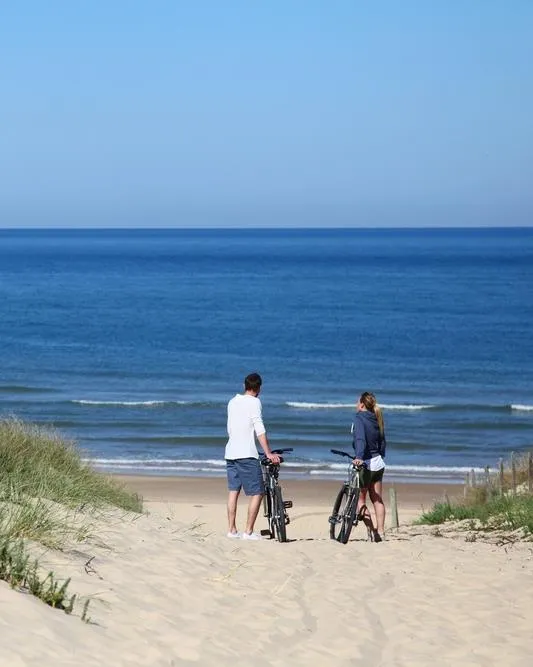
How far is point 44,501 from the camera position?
8953 mm

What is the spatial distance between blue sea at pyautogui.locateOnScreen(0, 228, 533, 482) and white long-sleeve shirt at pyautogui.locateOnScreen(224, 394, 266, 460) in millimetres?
9436

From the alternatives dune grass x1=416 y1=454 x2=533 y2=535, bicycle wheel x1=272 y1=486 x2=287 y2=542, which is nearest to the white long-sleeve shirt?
bicycle wheel x1=272 y1=486 x2=287 y2=542

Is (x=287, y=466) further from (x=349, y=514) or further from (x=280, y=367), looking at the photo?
(x=280, y=367)

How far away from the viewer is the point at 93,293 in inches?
3337

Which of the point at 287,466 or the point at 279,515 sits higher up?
the point at 279,515

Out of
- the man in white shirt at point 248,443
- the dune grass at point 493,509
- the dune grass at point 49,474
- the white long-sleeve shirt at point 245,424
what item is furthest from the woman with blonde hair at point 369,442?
the dune grass at point 49,474

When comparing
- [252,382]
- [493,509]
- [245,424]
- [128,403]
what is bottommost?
[128,403]

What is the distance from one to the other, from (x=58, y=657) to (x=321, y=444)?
845 inches

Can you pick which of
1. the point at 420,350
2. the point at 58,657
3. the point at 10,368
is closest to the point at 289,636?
the point at 58,657

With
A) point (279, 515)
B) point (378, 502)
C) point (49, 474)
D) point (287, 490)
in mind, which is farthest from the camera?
point (287, 490)

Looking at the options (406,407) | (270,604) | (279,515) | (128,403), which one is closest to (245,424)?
(279,515)

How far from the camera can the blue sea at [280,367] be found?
88.2 ft

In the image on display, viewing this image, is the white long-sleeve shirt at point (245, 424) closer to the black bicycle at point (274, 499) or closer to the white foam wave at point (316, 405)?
the black bicycle at point (274, 499)

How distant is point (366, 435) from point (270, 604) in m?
3.98
